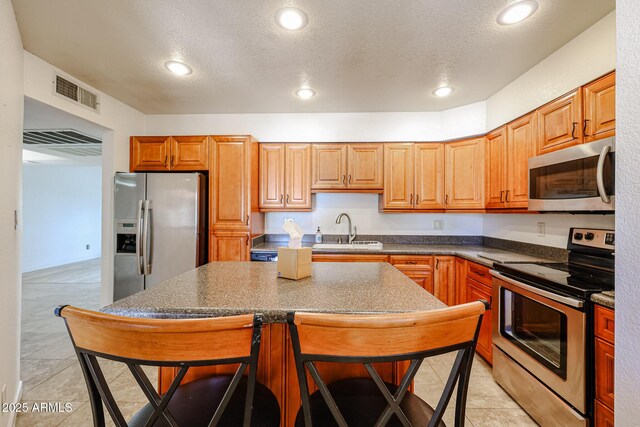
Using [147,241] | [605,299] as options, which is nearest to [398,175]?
[605,299]

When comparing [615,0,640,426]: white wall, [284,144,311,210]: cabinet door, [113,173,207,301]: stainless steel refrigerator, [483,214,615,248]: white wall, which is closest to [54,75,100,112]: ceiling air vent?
→ [113,173,207,301]: stainless steel refrigerator

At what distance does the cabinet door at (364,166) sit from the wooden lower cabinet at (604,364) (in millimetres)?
2250

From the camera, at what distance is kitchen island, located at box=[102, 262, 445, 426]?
1034 mm

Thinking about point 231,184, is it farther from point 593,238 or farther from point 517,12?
point 593,238

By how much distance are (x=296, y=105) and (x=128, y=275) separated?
2559 mm

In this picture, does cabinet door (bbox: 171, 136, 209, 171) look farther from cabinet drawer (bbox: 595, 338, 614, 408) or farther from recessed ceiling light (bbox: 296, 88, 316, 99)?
cabinet drawer (bbox: 595, 338, 614, 408)

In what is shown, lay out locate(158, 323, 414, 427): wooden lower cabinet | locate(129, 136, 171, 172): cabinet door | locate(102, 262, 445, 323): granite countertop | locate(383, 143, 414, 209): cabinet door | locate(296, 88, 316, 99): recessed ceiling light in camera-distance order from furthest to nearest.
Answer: locate(383, 143, 414, 209): cabinet door < locate(129, 136, 171, 172): cabinet door < locate(296, 88, 316, 99): recessed ceiling light < locate(158, 323, 414, 427): wooden lower cabinet < locate(102, 262, 445, 323): granite countertop

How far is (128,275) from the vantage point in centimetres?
298

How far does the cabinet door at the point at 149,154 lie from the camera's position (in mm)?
3248

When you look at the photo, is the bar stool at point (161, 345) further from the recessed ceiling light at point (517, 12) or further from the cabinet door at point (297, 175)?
the cabinet door at point (297, 175)

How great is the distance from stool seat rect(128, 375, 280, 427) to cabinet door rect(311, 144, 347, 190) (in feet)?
8.42

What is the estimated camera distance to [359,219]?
12.1 ft

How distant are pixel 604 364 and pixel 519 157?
5.62 feet

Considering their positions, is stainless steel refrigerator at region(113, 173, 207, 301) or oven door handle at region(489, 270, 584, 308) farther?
stainless steel refrigerator at region(113, 173, 207, 301)
